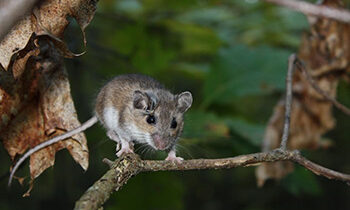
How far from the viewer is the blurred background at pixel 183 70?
404 centimetres

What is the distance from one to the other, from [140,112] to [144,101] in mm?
144

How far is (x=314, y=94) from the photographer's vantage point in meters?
4.14

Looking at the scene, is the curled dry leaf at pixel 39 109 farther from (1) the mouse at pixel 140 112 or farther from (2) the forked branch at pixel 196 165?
(1) the mouse at pixel 140 112

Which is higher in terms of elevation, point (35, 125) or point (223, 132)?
point (35, 125)

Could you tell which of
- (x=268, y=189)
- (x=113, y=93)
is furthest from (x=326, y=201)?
(x=113, y=93)

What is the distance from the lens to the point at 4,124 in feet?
7.63

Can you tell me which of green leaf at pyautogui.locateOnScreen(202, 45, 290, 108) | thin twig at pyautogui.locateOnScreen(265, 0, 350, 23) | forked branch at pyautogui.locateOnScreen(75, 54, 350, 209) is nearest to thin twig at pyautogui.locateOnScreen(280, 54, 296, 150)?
forked branch at pyautogui.locateOnScreen(75, 54, 350, 209)

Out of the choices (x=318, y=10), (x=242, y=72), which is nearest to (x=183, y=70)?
(x=242, y=72)

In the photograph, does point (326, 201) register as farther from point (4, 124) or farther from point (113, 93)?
point (4, 124)

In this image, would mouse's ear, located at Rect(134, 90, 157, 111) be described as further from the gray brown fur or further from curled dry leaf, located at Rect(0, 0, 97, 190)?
curled dry leaf, located at Rect(0, 0, 97, 190)

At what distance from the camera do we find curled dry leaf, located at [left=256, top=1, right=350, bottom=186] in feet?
12.5

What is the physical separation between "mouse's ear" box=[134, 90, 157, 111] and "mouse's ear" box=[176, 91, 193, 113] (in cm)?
18

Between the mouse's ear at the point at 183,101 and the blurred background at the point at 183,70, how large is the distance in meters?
0.25

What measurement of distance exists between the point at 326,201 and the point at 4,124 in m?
7.59
